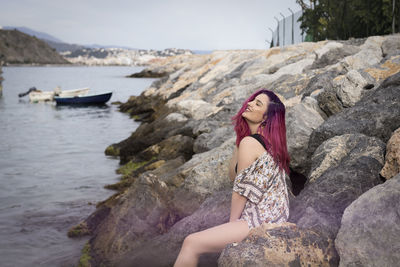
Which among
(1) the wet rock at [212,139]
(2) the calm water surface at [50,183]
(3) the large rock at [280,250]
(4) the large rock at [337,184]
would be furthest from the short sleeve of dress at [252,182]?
(1) the wet rock at [212,139]

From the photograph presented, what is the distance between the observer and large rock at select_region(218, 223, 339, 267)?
3.38 m

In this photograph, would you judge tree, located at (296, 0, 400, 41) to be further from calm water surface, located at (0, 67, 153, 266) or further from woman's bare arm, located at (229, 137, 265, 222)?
woman's bare arm, located at (229, 137, 265, 222)

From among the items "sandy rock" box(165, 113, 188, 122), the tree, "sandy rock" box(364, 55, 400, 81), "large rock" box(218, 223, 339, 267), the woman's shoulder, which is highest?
the tree

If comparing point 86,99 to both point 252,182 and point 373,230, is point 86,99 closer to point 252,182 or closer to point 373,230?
point 252,182

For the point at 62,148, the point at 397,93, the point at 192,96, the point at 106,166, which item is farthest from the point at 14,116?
the point at 397,93

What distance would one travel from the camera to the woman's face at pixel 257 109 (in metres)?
3.94

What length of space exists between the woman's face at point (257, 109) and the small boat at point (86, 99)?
34677mm

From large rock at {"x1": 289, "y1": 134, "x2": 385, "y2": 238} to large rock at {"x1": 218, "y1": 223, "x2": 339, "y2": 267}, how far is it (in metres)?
0.21

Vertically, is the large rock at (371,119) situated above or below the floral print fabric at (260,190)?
above

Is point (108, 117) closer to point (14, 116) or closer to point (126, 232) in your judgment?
point (14, 116)

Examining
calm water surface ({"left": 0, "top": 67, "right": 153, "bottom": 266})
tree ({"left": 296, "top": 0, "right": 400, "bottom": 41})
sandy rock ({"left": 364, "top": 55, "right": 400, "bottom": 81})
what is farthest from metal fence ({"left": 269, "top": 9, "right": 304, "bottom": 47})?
sandy rock ({"left": 364, "top": 55, "right": 400, "bottom": 81})

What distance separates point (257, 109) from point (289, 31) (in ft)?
108

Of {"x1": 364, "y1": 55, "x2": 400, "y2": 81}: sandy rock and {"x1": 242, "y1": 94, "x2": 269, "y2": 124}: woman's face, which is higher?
{"x1": 364, "y1": 55, "x2": 400, "y2": 81}: sandy rock

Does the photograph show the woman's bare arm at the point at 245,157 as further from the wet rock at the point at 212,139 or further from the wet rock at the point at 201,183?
the wet rock at the point at 212,139
